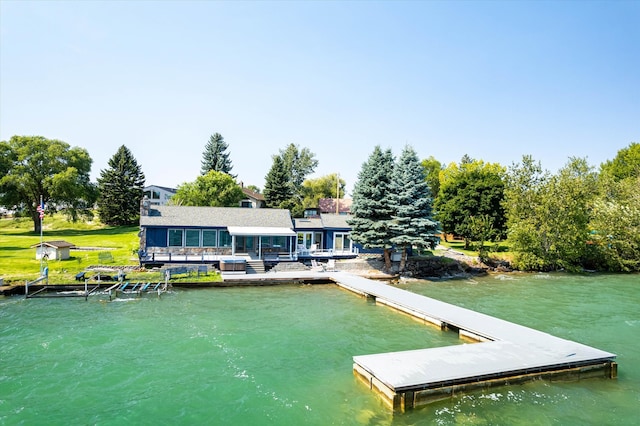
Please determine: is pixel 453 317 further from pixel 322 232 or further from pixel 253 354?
pixel 322 232

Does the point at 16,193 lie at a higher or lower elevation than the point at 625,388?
higher

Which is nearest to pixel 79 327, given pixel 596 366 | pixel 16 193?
pixel 596 366

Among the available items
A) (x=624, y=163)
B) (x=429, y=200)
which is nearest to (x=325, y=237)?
(x=429, y=200)

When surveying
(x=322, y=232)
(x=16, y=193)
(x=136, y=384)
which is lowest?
(x=136, y=384)

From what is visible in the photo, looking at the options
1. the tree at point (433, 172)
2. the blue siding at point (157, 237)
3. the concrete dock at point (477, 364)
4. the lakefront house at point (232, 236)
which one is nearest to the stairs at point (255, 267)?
the lakefront house at point (232, 236)

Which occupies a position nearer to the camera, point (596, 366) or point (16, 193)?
point (596, 366)
